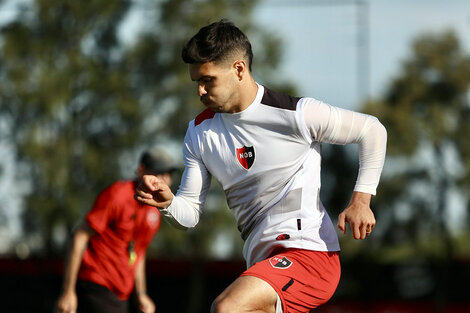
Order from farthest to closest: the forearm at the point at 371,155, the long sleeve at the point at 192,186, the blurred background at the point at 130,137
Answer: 1. the blurred background at the point at 130,137
2. the long sleeve at the point at 192,186
3. the forearm at the point at 371,155

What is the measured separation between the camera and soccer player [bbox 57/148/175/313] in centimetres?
554

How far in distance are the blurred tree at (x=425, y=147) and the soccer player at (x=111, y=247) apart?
15458 mm

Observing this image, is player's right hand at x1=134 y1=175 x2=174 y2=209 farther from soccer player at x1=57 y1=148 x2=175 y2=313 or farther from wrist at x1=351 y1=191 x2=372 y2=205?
soccer player at x1=57 y1=148 x2=175 y2=313

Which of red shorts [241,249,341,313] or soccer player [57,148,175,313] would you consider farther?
soccer player [57,148,175,313]

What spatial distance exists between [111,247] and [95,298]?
1.29 ft

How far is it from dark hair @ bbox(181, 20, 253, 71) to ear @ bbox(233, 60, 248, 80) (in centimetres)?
5

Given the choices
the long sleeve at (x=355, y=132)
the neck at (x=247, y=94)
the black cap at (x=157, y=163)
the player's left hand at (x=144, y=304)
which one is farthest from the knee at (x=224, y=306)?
the player's left hand at (x=144, y=304)

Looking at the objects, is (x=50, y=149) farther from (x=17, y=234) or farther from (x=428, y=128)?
(x=428, y=128)

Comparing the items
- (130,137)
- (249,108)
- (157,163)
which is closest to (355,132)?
(249,108)

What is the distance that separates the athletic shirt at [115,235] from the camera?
5.62 meters

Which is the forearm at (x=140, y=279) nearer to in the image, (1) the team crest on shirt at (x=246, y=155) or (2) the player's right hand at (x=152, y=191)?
(1) the team crest on shirt at (x=246, y=155)

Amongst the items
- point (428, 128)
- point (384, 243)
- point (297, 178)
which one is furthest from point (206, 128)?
point (428, 128)

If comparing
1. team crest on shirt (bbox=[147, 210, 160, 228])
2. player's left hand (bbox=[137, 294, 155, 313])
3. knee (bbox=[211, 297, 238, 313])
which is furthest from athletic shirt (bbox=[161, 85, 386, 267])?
player's left hand (bbox=[137, 294, 155, 313])

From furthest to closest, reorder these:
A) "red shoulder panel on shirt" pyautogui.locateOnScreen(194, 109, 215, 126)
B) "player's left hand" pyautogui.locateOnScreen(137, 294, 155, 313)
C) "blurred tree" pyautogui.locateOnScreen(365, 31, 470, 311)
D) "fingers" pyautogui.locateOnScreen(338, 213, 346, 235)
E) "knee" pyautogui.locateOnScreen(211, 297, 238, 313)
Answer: "blurred tree" pyautogui.locateOnScreen(365, 31, 470, 311), "player's left hand" pyautogui.locateOnScreen(137, 294, 155, 313), "red shoulder panel on shirt" pyautogui.locateOnScreen(194, 109, 215, 126), "fingers" pyautogui.locateOnScreen(338, 213, 346, 235), "knee" pyautogui.locateOnScreen(211, 297, 238, 313)
